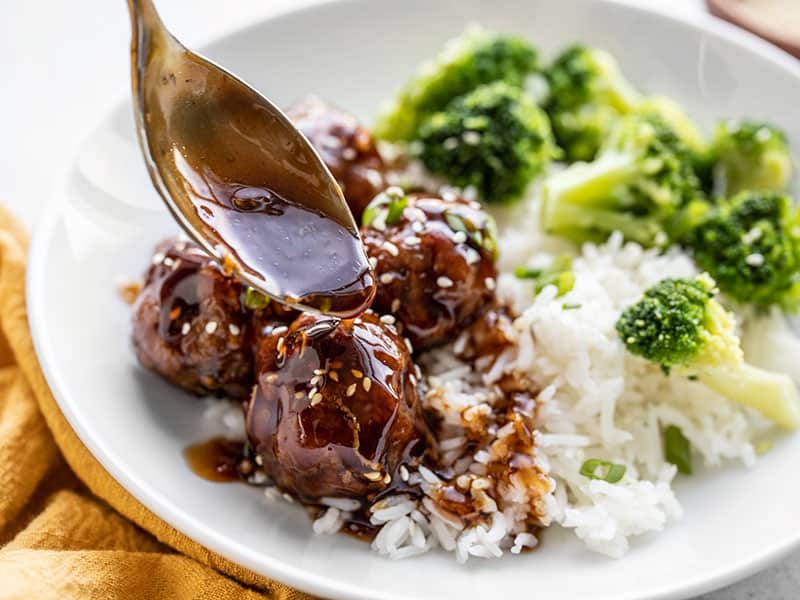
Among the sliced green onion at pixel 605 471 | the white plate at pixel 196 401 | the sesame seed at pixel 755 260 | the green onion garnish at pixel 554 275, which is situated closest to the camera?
the white plate at pixel 196 401

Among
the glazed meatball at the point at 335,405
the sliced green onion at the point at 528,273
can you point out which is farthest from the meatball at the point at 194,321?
the sliced green onion at the point at 528,273

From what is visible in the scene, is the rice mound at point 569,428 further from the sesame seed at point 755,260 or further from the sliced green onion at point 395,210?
the sliced green onion at point 395,210

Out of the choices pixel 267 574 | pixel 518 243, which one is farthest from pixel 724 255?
pixel 267 574

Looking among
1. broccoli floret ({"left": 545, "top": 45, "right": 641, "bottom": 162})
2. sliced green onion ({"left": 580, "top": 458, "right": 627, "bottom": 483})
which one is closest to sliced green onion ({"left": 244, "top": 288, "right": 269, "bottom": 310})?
sliced green onion ({"left": 580, "top": 458, "right": 627, "bottom": 483})

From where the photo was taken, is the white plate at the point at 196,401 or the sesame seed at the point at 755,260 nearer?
the white plate at the point at 196,401

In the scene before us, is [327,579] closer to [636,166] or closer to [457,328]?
[457,328]

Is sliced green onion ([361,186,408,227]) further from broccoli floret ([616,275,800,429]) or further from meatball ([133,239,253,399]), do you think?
broccoli floret ([616,275,800,429])

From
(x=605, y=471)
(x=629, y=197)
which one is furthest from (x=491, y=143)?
(x=605, y=471)
